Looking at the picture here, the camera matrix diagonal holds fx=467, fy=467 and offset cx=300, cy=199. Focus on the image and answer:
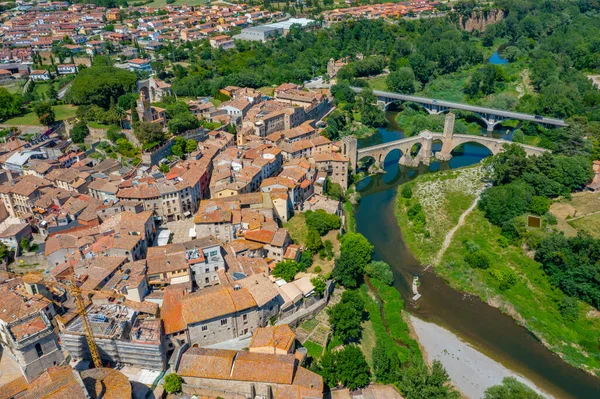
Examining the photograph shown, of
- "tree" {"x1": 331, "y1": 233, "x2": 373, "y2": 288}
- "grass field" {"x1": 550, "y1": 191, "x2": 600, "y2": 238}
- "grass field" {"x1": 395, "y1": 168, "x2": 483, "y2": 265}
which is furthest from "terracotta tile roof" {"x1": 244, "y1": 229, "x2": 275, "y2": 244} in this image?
"grass field" {"x1": 550, "y1": 191, "x2": 600, "y2": 238}

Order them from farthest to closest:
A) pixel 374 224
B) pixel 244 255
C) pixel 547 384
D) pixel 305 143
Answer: pixel 305 143 < pixel 374 224 < pixel 244 255 < pixel 547 384

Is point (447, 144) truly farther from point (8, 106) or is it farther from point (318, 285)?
point (8, 106)

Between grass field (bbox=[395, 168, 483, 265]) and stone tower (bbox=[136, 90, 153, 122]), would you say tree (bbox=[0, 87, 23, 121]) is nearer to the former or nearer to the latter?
stone tower (bbox=[136, 90, 153, 122])

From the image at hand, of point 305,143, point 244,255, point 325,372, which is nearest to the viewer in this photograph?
point 325,372

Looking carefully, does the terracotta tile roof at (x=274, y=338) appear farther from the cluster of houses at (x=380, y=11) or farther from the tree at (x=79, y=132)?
the cluster of houses at (x=380, y=11)

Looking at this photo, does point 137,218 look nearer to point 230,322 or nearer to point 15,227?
point 15,227

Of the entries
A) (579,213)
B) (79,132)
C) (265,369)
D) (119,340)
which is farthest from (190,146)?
(579,213)

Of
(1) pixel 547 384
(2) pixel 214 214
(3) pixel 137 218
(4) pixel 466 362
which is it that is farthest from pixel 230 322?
(1) pixel 547 384
